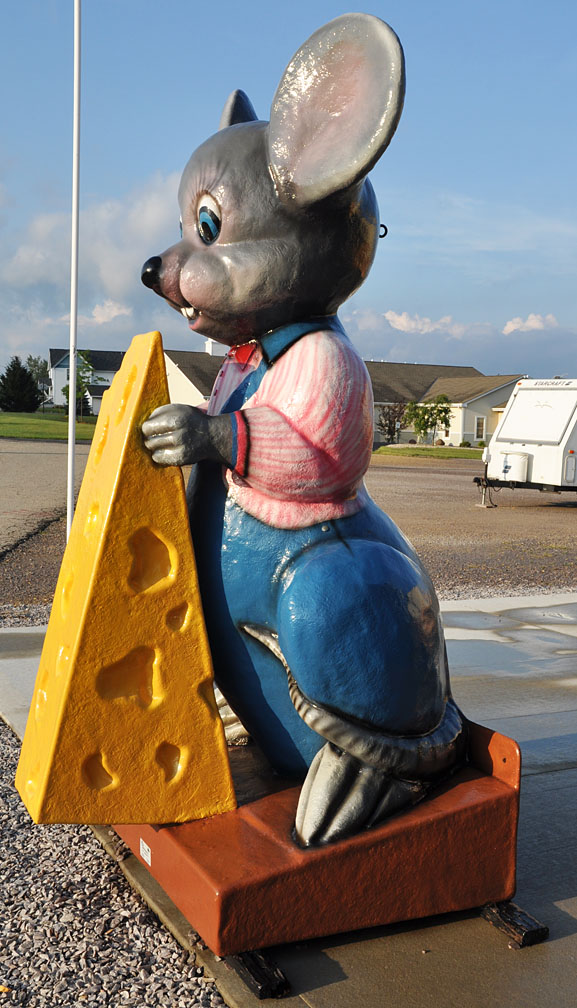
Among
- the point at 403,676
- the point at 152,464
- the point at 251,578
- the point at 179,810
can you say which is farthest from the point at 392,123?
the point at 179,810

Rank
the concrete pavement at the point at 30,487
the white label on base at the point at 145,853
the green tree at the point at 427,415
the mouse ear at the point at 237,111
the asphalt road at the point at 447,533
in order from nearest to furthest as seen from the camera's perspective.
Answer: the white label on base at the point at 145,853, the mouse ear at the point at 237,111, the asphalt road at the point at 447,533, the concrete pavement at the point at 30,487, the green tree at the point at 427,415

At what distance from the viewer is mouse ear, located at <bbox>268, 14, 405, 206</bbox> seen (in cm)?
209

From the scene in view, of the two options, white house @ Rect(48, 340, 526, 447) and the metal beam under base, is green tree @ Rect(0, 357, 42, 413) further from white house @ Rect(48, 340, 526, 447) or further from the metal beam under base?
the metal beam under base

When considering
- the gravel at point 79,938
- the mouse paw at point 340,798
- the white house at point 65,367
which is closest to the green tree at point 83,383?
the white house at point 65,367

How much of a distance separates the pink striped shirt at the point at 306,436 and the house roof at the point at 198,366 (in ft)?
149

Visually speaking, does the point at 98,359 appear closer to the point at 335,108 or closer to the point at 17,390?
the point at 17,390

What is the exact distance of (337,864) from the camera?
7.04 ft

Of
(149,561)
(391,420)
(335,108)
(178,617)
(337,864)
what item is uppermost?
(335,108)

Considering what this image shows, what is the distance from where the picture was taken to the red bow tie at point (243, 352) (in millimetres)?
2475

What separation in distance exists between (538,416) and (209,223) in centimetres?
1356

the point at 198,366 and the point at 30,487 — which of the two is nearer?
the point at 30,487

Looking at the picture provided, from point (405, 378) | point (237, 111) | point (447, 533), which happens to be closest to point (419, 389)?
point (405, 378)

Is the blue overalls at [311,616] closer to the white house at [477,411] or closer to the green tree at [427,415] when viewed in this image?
the green tree at [427,415]

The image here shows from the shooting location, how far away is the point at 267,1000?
6.54ft
